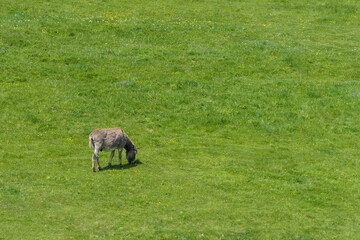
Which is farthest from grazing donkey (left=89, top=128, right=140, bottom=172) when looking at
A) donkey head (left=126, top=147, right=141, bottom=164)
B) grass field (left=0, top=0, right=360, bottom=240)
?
grass field (left=0, top=0, right=360, bottom=240)

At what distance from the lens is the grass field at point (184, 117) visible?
22391 mm

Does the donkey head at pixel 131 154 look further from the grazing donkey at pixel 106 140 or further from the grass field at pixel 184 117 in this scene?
the grass field at pixel 184 117

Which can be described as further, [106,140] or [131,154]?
[131,154]

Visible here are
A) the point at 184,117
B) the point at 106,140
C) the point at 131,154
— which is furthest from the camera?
the point at 184,117

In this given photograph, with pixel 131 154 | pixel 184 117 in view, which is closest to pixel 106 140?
pixel 131 154

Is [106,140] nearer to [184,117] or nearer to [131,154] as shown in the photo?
[131,154]

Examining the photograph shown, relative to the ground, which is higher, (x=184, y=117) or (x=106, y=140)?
(x=106, y=140)

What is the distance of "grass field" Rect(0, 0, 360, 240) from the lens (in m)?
22.4

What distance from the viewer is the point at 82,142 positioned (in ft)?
102

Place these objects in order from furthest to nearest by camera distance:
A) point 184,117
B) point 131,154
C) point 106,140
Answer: point 184,117 < point 131,154 < point 106,140

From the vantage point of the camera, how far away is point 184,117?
36375mm

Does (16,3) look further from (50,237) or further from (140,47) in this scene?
(50,237)

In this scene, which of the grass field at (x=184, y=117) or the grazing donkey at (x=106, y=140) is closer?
the grass field at (x=184, y=117)

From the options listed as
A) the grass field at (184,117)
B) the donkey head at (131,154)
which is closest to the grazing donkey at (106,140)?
the donkey head at (131,154)
